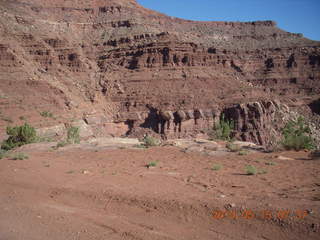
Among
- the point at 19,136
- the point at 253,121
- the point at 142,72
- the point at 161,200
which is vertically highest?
the point at 142,72

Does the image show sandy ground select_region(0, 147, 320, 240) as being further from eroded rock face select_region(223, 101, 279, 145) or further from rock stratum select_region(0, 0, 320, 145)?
eroded rock face select_region(223, 101, 279, 145)

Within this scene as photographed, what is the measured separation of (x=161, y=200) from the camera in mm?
6238

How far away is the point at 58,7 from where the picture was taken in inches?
2119

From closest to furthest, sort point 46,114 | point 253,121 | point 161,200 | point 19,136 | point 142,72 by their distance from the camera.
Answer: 1. point 161,200
2. point 19,136
3. point 46,114
4. point 253,121
5. point 142,72

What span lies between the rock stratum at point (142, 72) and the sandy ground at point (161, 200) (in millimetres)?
19501

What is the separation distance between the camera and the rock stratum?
33.2m

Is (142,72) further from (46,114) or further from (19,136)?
(19,136)

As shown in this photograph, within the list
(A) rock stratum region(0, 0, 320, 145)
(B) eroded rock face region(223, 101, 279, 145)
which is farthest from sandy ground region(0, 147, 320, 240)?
(B) eroded rock face region(223, 101, 279, 145)

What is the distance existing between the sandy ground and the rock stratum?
1950 centimetres

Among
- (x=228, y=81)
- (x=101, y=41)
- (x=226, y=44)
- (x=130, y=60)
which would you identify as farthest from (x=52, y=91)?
(x=226, y=44)

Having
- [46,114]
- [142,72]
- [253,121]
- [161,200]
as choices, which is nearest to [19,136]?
[46,114]

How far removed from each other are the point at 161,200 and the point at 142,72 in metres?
37.0

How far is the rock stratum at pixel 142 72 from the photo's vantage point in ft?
109

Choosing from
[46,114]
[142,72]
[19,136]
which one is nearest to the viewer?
[19,136]
